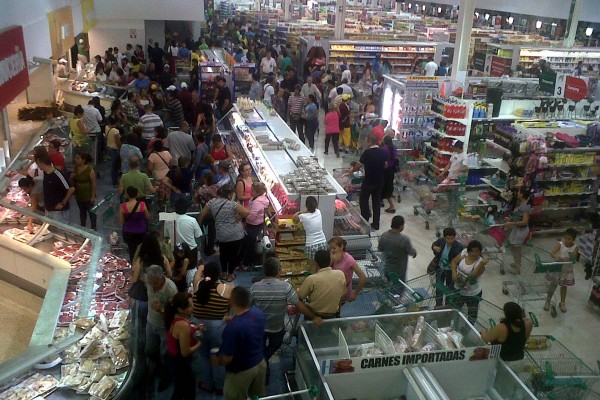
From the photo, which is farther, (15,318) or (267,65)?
(267,65)

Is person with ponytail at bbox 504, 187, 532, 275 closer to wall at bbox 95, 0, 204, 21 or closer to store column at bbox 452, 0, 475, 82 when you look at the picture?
store column at bbox 452, 0, 475, 82

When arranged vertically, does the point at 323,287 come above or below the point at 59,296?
above

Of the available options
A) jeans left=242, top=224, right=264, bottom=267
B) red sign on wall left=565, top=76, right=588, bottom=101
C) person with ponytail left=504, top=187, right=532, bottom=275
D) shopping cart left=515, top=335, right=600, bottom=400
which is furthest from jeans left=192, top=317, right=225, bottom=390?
red sign on wall left=565, top=76, right=588, bottom=101

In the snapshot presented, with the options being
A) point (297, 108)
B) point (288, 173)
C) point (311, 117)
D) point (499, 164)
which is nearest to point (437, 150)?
point (499, 164)

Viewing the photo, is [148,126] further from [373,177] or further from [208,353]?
[208,353]

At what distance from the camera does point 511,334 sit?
205 inches

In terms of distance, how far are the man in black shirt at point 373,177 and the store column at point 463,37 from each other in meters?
4.43

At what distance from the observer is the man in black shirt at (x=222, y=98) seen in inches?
570

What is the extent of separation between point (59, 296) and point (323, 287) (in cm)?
280

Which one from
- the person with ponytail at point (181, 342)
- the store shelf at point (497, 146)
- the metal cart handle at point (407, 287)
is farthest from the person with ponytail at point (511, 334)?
the store shelf at point (497, 146)

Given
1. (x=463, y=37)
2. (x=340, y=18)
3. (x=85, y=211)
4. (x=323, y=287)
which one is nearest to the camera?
(x=323, y=287)

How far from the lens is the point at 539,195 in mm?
9758

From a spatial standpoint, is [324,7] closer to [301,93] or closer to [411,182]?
[301,93]

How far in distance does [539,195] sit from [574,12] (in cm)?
1444
